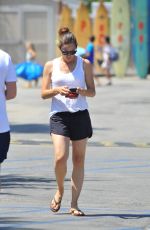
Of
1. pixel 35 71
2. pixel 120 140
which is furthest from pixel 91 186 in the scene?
pixel 35 71

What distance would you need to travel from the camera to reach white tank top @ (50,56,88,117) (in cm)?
949

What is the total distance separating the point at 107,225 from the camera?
352 inches

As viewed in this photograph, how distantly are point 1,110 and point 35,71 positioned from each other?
25127 millimetres

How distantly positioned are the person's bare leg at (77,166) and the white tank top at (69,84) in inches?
13.0

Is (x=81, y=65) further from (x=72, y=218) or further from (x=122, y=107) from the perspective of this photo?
(x=122, y=107)

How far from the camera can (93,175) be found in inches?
513

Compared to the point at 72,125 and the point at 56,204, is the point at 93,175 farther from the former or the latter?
the point at 72,125

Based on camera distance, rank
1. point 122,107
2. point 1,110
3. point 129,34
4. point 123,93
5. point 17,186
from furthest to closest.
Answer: point 129,34
point 123,93
point 122,107
point 17,186
point 1,110

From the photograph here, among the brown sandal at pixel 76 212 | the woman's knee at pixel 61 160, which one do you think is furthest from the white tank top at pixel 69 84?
the brown sandal at pixel 76 212

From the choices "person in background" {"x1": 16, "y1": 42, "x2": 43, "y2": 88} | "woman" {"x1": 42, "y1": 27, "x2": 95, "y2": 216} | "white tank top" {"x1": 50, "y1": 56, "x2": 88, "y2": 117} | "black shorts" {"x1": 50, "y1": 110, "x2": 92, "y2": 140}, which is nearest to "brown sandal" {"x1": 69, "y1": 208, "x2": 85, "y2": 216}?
"woman" {"x1": 42, "y1": 27, "x2": 95, "y2": 216}

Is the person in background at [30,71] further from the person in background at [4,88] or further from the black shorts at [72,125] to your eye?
the person in background at [4,88]

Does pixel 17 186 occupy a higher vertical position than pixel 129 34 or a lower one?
higher

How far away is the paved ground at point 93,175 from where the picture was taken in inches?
364

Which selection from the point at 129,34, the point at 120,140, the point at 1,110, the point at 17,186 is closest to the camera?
the point at 1,110
